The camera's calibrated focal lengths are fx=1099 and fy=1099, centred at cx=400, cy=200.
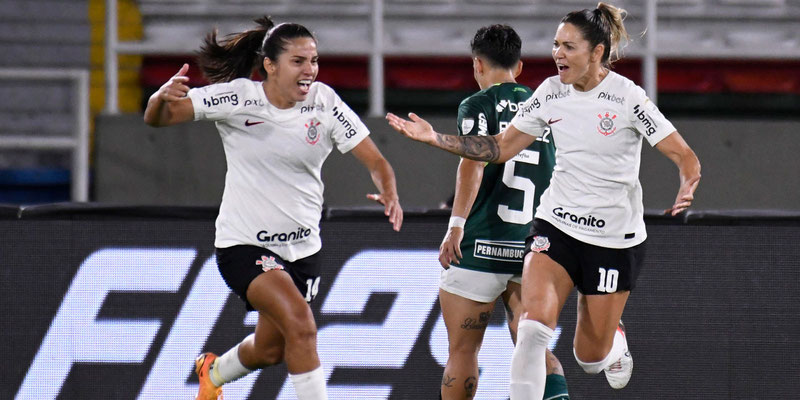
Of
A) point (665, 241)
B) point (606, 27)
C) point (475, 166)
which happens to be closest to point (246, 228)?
point (475, 166)

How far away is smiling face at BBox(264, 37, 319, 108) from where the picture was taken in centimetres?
523

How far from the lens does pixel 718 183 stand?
28.0 feet

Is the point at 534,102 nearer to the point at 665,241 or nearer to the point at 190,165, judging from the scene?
the point at 665,241

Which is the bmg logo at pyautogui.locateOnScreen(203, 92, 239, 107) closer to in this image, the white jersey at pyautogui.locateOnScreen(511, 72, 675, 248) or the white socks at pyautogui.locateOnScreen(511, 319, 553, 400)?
the white jersey at pyautogui.locateOnScreen(511, 72, 675, 248)

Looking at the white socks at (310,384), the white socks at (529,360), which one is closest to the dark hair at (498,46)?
the white socks at (529,360)

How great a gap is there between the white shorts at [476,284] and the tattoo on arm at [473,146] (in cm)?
63

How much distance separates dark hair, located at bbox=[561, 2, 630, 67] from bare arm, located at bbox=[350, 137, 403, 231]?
1097mm

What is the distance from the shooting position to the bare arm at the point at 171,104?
4.89 metres

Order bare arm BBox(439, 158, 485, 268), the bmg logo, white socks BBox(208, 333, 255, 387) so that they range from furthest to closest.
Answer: white socks BBox(208, 333, 255, 387) → bare arm BBox(439, 158, 485, 268) → the bmg logo

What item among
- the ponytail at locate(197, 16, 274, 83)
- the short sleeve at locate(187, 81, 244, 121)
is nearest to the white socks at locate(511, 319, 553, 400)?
the short sleeve at locate(187, 81, 244, 121)

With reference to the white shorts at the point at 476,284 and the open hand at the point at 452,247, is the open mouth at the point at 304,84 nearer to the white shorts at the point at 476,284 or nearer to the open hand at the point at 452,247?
the open hand at the point at 452,247

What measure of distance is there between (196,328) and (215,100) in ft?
4.79

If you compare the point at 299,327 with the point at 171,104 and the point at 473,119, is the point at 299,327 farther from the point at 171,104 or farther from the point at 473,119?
the point at 473,119

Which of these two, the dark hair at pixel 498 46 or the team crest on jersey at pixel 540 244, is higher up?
the dark hair at pixel 498 46
